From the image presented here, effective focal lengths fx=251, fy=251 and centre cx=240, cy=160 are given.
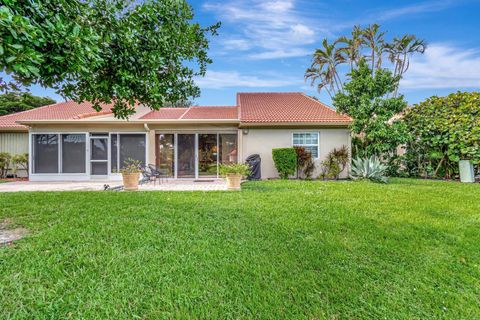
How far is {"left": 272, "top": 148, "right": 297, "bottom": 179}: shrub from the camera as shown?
12.9 metres

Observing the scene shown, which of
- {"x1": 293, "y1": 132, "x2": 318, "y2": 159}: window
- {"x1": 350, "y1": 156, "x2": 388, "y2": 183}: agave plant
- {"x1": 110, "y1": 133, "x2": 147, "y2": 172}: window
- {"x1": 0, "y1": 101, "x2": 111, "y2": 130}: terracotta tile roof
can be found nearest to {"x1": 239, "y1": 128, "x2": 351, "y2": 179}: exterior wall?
{"x1": 293, "y1": 132, "x2": 318, "y2": 159}: window

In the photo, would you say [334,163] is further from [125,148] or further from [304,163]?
[125,148]

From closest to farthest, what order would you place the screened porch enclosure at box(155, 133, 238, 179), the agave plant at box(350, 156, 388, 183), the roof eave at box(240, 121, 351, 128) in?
the agave plant at box(350, 156, 388, 183)
the roof eave at box(240, 121, 351, 128)
the screened porch enclosure at box(155, 133, 238, 179)

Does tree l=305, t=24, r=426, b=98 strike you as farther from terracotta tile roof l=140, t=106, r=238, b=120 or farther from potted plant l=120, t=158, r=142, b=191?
potted plant l=120, t=158, r=142, b=191

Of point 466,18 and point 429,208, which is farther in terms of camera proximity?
point 466,18

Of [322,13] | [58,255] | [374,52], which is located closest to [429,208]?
[58,255]

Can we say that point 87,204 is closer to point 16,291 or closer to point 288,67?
point 16,291

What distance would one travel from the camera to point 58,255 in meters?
3.81

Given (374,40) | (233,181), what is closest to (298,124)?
(233,181)

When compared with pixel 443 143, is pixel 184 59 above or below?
above

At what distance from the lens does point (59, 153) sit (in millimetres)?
14055

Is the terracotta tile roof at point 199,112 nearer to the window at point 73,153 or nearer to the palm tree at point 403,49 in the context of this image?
the window at point 73,153

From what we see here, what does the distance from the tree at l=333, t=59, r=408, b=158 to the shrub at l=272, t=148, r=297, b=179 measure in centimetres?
373

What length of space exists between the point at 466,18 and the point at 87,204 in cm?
1953
